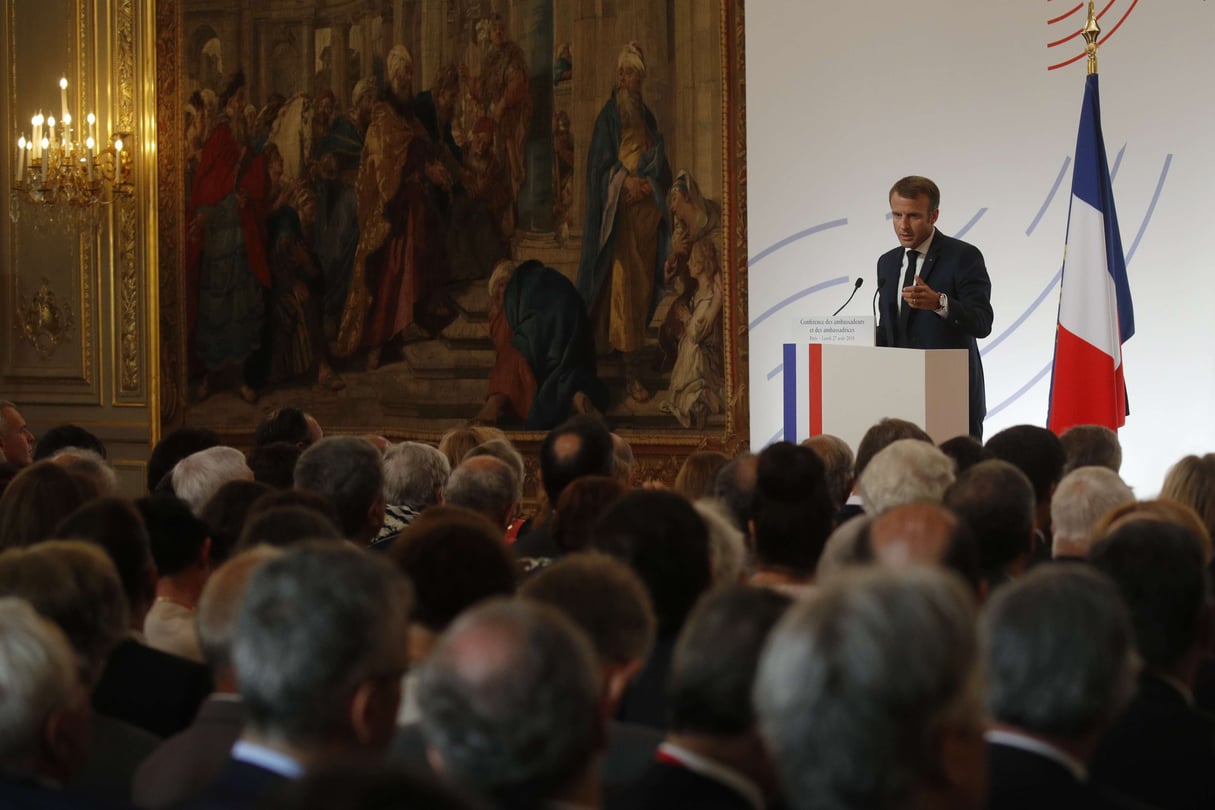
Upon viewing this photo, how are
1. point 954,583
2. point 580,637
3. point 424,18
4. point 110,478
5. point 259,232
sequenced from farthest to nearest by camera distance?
point 259,232
point 424,18
point 110,478
point 580,637
point 954,583

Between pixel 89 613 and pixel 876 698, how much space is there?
→ 6.84ft

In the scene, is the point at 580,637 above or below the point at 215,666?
above

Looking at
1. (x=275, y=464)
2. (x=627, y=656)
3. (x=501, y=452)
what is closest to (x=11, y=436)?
(x=275, y=464)

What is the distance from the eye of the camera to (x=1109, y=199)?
8.63 metres

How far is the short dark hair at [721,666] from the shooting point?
2301mm

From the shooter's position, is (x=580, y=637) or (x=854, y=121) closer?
(x=580, y=637)

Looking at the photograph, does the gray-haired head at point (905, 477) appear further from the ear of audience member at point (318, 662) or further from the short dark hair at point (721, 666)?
the ear of audience member at point (318, 662)

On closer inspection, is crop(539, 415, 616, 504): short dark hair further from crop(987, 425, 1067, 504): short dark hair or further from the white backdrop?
the white backdrop

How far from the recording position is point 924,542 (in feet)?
11.4

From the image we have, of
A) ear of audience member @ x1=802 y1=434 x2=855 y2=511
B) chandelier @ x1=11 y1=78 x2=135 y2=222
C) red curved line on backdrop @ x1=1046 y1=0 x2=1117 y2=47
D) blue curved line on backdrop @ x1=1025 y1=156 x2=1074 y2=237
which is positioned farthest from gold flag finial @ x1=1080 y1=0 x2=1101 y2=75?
chandelier @ x1=11 y1=78 x2=135 y2=222

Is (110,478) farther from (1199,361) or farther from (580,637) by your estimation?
(1199,361)

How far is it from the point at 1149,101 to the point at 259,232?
7868mm

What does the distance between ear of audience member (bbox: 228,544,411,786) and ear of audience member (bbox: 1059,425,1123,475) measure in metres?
4.27

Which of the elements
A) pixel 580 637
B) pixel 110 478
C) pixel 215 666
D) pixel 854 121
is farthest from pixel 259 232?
pixel 580 637
